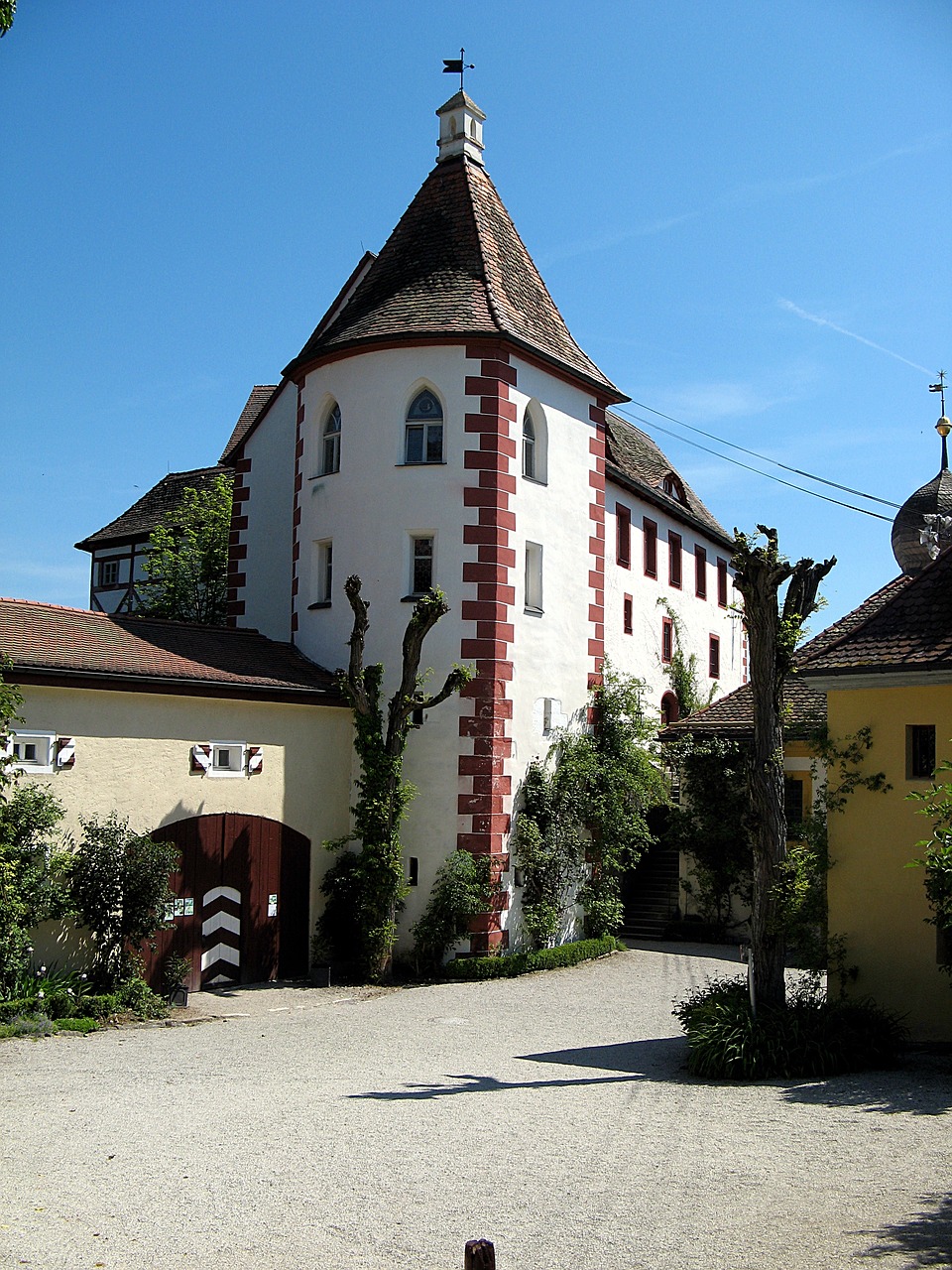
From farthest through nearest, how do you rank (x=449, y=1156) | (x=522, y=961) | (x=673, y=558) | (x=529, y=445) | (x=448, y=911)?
(x=673, y=558) → (x=529, y=445) → (x=522, y=961) → (x=448, y=911) → (x=449, y=1156)

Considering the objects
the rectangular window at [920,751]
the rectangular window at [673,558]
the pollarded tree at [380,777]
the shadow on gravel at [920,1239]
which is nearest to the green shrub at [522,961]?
the pollarded tree at [380,777]

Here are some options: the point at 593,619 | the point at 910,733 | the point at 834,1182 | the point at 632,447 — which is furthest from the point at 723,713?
the point at 834,1182

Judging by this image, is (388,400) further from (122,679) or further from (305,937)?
(305,937)

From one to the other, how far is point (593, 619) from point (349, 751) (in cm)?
532

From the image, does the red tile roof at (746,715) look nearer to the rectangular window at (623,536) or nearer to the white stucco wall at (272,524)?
the rectangular window at (623,536)

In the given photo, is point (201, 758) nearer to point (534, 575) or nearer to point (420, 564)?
point (420, 564)

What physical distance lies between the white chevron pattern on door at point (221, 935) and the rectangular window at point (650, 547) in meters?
14.5

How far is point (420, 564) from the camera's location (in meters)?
21.0

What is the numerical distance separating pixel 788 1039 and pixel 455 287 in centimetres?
1434

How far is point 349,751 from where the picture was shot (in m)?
20.7

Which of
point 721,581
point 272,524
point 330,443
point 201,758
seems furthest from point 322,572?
point 721,581

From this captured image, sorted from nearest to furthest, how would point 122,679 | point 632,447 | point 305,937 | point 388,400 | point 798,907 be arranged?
point 798,907
point 122,679
point 305,937
point 388,400
point 632,447

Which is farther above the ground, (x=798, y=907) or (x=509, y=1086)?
(x=798, y=907)

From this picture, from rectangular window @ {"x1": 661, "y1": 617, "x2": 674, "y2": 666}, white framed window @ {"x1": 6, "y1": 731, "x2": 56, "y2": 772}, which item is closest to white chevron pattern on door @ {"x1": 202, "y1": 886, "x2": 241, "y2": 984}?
white framed window @ {"x1": 6, "y1": 731, "x2": 56, "y2": 772}
